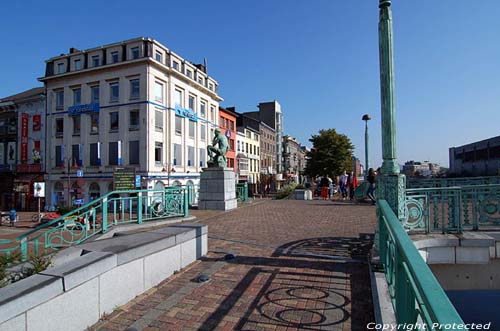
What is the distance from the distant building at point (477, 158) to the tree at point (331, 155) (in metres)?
19.9

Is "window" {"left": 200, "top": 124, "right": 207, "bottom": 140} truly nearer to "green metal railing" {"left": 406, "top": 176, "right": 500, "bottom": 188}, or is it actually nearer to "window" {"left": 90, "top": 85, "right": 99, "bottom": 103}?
"window" {"left": 90, "top": 85, "right": 99, "bottom": 103}

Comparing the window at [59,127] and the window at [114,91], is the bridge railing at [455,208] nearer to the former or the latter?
the window at [114,91]

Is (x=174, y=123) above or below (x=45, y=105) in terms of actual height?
below

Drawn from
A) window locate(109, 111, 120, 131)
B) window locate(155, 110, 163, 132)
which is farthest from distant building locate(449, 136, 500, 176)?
window locate(109, 111, 120, 131)

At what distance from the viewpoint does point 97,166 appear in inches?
1233

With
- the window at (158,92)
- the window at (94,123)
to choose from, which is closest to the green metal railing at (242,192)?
the window at (158,92)

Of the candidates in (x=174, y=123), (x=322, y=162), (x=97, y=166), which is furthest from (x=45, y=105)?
(x=322, y=162)

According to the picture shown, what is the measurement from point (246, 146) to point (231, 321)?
50.8m

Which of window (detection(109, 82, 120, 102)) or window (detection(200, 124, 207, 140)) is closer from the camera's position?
window (detection(109, 82, 120, 102))

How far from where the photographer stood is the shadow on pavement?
11.0 ft

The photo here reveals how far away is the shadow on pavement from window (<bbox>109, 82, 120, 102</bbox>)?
3071cm

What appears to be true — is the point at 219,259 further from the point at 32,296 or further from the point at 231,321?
the point at 32,296

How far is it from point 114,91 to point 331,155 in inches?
1154

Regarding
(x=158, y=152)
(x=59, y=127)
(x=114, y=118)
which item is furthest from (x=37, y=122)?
(x=158, y=152)
